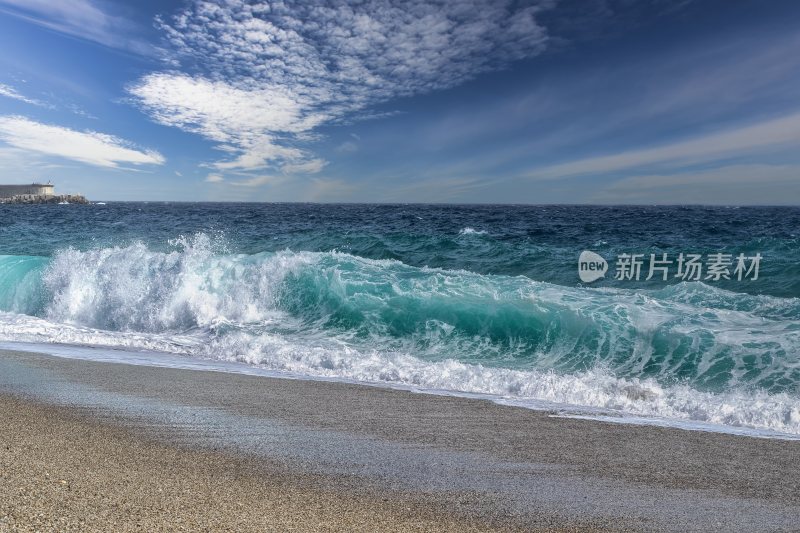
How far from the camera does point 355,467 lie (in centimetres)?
383

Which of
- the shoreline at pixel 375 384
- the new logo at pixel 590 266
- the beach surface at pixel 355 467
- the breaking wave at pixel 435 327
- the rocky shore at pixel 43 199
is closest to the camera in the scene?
the beach surface at pixel 355 467

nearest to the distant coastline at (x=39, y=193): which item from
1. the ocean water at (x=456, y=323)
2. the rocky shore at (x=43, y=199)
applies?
the rocky shore at (x=43, y=199)

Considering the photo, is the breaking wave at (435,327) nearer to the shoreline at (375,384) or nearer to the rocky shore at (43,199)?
the shoreline at (375,384)

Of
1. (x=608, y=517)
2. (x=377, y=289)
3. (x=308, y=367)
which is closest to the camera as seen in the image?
(x=608, y=517)

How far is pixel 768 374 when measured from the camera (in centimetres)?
706

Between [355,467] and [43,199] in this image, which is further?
[43,199]

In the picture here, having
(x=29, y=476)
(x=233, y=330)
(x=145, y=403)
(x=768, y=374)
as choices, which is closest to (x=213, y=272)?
(x=233, y=330)

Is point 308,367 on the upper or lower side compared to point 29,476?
lower

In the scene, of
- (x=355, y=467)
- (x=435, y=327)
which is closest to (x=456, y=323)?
(x=435, y=327)

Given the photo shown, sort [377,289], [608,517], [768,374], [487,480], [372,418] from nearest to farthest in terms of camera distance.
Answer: [608,517], [487,480], [372,418], [768,374], [377,289]

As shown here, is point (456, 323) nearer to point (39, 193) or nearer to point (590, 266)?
point (590, 266)

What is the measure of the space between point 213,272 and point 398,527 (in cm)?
1141

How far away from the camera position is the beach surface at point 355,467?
301cm

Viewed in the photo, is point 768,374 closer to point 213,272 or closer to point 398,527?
point 398,527
